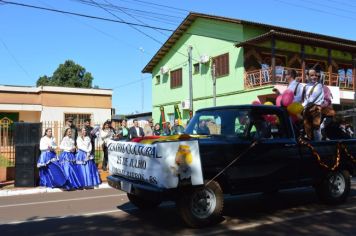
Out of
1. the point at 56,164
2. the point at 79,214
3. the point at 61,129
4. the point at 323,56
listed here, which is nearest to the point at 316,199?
the point at 79,214

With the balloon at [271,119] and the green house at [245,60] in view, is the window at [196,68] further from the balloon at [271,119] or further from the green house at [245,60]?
the balloon at [271,119]

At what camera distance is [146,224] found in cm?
705

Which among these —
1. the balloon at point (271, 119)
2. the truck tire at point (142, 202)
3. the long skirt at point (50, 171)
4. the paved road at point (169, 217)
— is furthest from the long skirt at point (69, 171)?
the balloon at point (271, 119)

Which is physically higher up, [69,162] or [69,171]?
[69,162]

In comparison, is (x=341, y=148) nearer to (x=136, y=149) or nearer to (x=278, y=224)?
(x=278, y=224)

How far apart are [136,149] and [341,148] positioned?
418cm

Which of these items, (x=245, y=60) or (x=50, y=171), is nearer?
(x=50, y=171)

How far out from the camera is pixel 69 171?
12.5 meters

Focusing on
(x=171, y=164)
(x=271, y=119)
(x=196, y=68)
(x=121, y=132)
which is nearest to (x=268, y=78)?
(x=196, y=68)

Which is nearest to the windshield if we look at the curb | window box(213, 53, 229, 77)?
the curb

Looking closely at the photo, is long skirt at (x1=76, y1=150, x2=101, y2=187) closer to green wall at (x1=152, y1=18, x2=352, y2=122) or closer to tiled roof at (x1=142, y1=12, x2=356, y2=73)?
green wall at (x1=152, y1=18, x2=352, y2=122)

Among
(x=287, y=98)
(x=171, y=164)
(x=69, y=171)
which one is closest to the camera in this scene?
(x=171, y=164)

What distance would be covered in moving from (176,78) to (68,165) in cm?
2281

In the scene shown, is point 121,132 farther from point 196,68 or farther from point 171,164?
point 196,68
